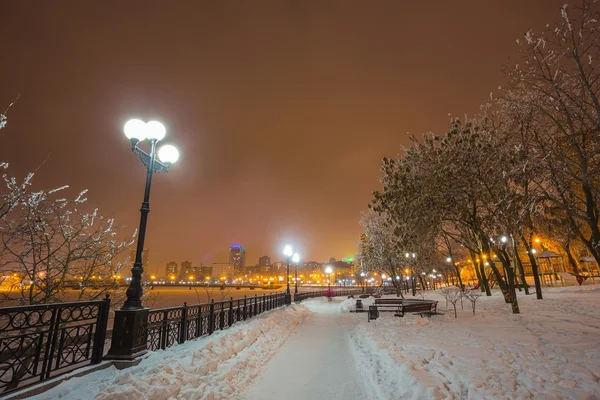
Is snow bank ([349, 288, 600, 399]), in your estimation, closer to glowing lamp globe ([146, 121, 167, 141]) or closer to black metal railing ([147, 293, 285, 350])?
black metal railing ([147, 293, 285, 350])

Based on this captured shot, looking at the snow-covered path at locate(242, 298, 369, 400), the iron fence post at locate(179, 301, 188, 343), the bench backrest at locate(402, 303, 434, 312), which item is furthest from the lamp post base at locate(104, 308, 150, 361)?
the bench backrest at locate(402, 303, 434, 312)

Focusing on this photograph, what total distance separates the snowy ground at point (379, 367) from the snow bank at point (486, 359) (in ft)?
0.07

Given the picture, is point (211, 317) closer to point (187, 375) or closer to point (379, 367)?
point (187, 375)

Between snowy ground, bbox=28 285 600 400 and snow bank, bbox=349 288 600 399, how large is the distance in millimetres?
21

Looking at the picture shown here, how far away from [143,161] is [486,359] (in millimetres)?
10384

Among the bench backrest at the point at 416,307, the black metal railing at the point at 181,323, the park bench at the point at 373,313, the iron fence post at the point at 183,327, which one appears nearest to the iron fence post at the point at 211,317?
the black metal railing at the point at 181,323

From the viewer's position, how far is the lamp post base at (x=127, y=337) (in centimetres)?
626

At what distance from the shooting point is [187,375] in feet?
19.2

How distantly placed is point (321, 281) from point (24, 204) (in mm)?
191510

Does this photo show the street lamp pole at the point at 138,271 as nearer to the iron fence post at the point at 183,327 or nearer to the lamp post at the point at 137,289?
the lamp post at the point at 137,289

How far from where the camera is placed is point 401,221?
15023 millimetres

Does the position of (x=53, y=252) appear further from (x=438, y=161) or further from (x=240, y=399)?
(x=438, y=161)

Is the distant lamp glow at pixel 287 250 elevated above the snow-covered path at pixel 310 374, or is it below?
above

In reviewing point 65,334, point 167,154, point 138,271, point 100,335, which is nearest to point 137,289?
point 138,271
